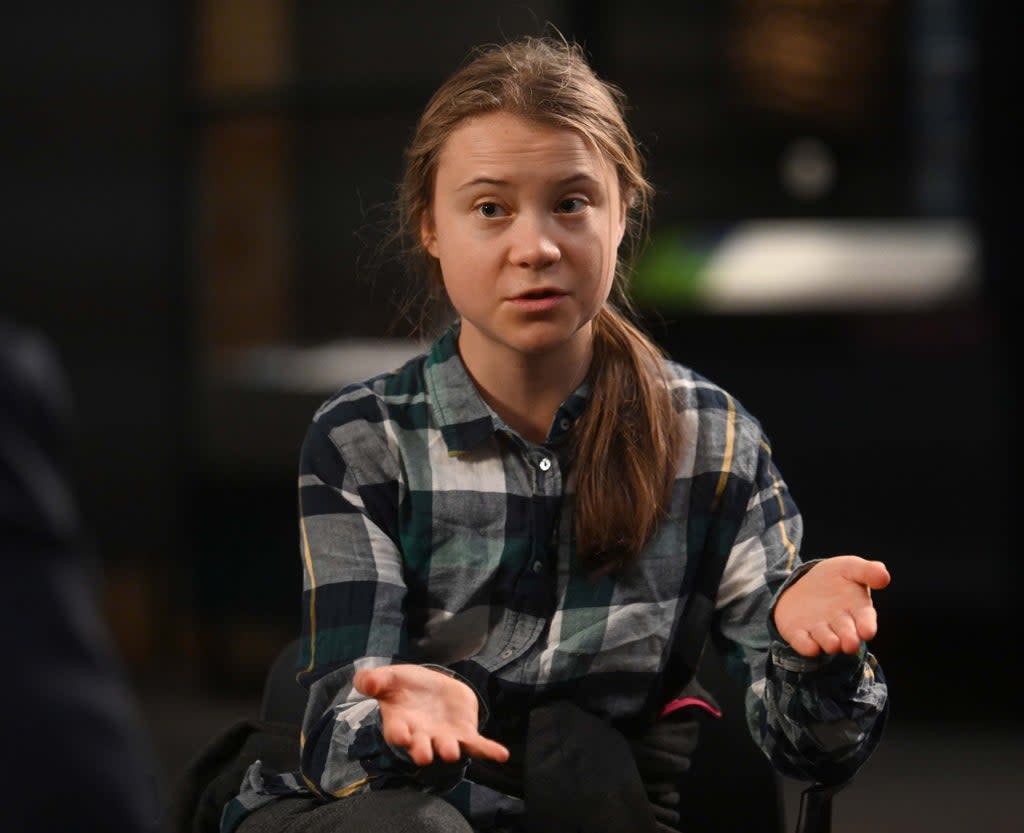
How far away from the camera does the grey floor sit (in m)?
2.72

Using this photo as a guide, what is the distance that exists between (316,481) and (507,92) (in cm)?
34

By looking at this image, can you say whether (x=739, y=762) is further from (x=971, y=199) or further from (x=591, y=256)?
(x=971, y=199)

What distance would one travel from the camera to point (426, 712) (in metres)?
1.01

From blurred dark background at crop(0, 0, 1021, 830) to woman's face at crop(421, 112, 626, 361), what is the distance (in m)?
1.85

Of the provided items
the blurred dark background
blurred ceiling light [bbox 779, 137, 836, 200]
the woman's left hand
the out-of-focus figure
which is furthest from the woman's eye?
blurred ceiling light [bbox 779, 137, 836, 200]

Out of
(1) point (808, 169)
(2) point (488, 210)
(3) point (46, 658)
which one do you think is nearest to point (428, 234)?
(2) point (488, 210)

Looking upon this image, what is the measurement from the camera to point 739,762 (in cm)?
131

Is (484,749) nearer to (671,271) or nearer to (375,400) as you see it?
(375,400)

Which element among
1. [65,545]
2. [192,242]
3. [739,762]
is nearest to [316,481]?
[739,762]

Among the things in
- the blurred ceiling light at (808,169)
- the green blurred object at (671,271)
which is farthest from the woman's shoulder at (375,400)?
the blurred ceiling light at (808,169)

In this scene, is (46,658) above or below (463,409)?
above

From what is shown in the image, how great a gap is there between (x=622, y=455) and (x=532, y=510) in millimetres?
87

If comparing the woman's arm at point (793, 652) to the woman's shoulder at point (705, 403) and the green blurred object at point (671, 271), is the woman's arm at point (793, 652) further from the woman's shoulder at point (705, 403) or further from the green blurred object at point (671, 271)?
the green blurred object at point (671, 271)

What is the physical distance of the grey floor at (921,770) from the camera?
272cm
